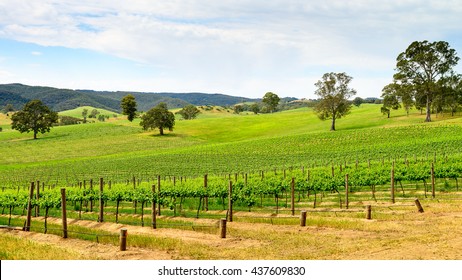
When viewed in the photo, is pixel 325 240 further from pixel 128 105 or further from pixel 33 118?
pixel 128 105

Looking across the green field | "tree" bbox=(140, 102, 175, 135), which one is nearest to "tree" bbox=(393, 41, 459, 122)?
the green field

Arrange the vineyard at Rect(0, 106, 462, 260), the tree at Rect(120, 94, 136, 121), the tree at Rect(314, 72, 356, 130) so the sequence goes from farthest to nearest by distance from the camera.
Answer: the tree at Rect(120, 94, 136, 121) → the tree at Rect(314, 72, 356, 130) → the vineyard at Rect(0, 106, 462, 260)

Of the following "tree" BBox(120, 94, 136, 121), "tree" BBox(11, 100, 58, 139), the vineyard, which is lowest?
the vineyard

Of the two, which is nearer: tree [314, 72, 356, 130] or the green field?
the green field

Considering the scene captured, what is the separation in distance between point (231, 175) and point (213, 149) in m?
28.5

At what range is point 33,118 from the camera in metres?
122

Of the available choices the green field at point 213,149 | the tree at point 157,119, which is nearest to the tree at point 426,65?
the green field at point 213,149

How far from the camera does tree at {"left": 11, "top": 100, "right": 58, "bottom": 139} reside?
120m

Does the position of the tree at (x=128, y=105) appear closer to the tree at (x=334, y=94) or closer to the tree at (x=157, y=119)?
the tree at (x=157, y=119)

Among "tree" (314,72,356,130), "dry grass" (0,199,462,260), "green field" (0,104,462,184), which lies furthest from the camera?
"tree" (314,72,356,130)

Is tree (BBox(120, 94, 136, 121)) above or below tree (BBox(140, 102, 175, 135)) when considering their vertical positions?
above

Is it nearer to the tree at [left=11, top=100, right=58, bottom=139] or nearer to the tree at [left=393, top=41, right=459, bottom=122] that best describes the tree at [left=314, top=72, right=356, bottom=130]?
the tree at [left=393, top=41, right=459, bottom=122]

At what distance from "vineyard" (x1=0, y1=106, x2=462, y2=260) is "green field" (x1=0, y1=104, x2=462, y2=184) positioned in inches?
10.4

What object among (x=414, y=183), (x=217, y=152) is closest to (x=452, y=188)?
(x=414, y=183)
